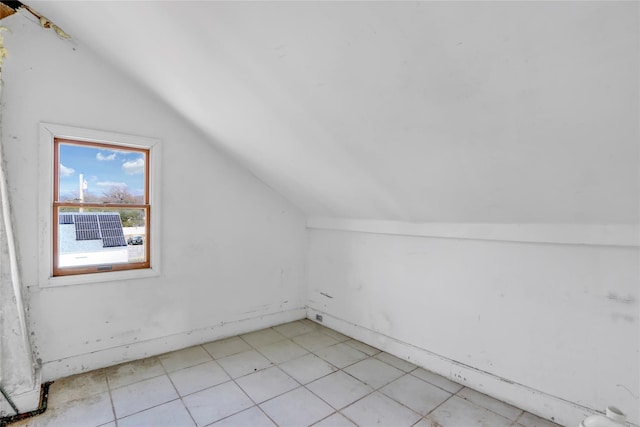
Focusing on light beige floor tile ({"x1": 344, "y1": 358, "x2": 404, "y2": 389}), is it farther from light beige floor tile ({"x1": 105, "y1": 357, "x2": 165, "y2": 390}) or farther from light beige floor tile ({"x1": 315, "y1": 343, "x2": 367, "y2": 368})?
light beige floor tile ({"x1": 105, "y1": 357, "x2": 165, "y2": 390})

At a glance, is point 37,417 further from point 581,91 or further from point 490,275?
point 581,91

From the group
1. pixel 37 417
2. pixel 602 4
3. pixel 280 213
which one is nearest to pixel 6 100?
Answer: pixel 37 417

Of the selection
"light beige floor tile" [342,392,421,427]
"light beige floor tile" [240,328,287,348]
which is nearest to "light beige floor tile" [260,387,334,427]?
"light beige floor tile" [342,392,421,427]

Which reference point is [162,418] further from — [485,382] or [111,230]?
[485,382]

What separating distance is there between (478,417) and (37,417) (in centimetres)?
299

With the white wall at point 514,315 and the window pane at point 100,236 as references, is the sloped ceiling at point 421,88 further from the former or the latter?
the window pane at point 100,236

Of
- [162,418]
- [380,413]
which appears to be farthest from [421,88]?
[162,418]

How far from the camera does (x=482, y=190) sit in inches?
81.0

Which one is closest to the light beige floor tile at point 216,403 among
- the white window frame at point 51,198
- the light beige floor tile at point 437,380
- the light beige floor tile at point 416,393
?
the light beige floor tile at point 416,393

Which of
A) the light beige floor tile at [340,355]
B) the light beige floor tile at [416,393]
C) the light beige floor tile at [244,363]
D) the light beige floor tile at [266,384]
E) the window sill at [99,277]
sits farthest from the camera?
the light beige floor tile at [340,355]

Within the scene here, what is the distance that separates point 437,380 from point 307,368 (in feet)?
3.68

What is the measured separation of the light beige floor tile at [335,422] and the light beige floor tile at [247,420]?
0.33 meters

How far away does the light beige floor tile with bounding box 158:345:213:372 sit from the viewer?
2.81m

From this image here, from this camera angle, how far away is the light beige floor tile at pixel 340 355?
2918 mm
